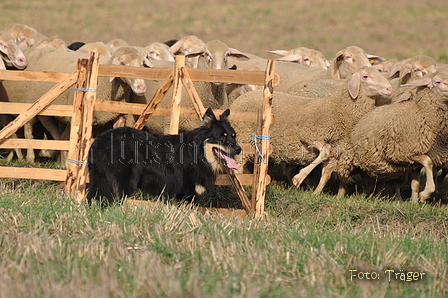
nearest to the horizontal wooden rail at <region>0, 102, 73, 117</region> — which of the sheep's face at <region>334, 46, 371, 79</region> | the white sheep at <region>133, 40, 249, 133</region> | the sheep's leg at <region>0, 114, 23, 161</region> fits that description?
the white sheep at <region>133, 40, 249, 133</region>

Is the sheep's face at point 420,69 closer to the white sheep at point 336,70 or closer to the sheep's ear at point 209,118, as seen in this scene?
the white sheep at point 336,70

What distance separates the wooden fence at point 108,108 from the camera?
688cm

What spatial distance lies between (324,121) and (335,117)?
185mm

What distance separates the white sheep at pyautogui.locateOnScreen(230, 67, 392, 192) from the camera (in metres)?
8.71

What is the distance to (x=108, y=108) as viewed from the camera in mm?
7441

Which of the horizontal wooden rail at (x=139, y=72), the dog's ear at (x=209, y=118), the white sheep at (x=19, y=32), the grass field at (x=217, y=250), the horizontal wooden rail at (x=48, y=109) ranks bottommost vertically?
the grass field at (x=217, y=250)

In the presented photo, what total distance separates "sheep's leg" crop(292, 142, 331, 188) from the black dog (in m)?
2.05

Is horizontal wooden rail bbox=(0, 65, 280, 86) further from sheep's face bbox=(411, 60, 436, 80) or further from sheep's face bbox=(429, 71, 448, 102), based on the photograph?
sheep's face bbox=(411, 60, 436, 80)

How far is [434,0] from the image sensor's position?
4316 centimetres

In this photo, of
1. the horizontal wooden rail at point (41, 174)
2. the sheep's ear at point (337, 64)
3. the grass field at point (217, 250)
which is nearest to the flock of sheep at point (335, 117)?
the sheep's ear at point (337, 64)

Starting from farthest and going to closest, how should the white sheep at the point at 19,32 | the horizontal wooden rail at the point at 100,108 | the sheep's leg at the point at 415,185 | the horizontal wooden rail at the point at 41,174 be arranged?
the white sheep at the point at 19,32 < the sheep's leg at the point at 415,185 < the horizontal wooden rail at the point at 100,108 < the horizontal wooden rail at the point at 41,174

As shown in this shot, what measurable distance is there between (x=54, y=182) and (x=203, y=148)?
2616 millimetres

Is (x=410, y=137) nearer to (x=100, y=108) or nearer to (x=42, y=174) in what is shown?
(x=100, y=108)

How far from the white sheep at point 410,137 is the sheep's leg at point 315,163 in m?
0.38
